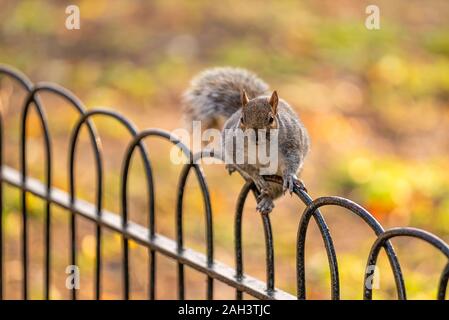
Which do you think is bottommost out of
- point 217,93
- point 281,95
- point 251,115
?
point 251,115

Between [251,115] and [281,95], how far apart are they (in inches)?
123

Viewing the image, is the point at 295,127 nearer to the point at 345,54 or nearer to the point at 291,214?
the point at 291,214

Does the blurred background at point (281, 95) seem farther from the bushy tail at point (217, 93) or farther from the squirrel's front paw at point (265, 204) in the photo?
the squirrel's front paw at point (265, 204)

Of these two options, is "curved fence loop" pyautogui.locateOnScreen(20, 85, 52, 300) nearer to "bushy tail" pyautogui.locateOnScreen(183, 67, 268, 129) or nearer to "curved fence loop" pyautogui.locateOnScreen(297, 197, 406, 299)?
"bushy tail" pyautogui.locateOnScreen(183, 67, 268, 129)

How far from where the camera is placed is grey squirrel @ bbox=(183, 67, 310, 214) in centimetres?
177

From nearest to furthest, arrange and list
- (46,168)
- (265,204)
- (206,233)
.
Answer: (265,204)
(206,233)
(46,168)

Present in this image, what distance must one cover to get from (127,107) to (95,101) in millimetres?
180

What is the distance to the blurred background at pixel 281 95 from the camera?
3580 millimetres

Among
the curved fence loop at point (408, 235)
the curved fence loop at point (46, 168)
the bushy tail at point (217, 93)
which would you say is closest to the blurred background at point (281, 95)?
the curved fence loop at point (46, 168)

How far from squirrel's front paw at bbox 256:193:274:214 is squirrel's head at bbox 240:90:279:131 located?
139 millimetres

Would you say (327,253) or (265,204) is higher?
(265,204)

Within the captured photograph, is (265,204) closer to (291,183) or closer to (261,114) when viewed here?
(291,183)

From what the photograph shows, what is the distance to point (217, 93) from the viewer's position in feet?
7.04

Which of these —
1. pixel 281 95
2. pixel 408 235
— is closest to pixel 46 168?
pixel 408 235
